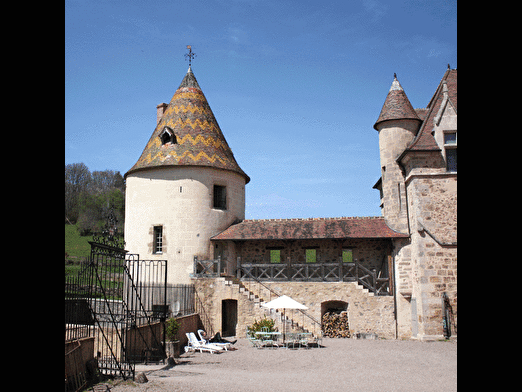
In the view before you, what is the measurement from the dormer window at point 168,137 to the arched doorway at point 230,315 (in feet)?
25.4

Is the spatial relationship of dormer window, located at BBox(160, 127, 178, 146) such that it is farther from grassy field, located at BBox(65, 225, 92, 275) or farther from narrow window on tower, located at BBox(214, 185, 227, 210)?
grassy field, located at BBox(65, 225, 92, 275)

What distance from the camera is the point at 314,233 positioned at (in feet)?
65.5

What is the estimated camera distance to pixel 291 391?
30.9 feet

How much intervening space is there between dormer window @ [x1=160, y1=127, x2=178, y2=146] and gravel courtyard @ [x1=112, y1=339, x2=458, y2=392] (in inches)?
400

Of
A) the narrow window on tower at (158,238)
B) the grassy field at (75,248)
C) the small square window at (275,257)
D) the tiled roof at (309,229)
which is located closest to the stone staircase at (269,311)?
the tiled roof at (309,229)

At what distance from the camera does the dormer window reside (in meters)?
21.5

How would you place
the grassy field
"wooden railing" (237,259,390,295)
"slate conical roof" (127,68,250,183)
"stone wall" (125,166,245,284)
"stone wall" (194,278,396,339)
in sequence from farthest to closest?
1. the grassy field
2. "slate conical roof" (127,68,250,183)
3. "stone wall" (125,166,245,284)
4. "wooden railing" (237,259,390,295)
5. "stone wall" (194,278,396,339)

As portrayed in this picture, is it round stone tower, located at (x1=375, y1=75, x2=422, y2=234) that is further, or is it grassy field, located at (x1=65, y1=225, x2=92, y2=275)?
grassy field, located at (x1=65, y1=225, x2=92, y2=275)

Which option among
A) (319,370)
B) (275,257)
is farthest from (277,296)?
(275,257)

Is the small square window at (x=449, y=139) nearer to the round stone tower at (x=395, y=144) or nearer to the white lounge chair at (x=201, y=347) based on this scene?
the round stone tower at (x=395, y=144)

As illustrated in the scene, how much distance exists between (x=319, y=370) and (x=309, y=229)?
9030 millimetres

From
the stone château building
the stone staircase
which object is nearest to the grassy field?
the stone château building
